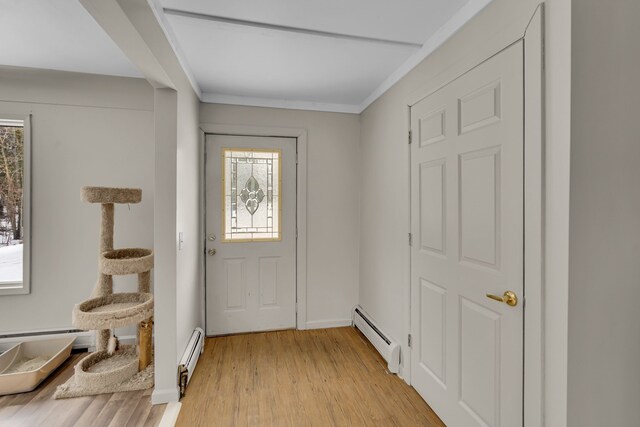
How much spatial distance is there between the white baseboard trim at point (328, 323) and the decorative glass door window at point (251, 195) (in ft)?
3.12

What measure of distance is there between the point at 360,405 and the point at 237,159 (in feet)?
7.55

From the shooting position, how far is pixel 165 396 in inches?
78.1

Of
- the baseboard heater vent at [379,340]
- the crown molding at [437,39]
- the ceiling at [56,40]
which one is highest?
the ceiling at [56,40]

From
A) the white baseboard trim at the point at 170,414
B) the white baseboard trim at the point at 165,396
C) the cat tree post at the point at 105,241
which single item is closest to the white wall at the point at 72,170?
the cat tree post at the point at 105,241

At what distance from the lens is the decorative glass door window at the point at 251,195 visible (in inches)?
117

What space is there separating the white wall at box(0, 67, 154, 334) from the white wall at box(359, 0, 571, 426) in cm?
201

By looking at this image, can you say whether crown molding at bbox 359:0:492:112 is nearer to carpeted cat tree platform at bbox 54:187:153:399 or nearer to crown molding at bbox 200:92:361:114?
crown molding at bbox 200:92:361:114

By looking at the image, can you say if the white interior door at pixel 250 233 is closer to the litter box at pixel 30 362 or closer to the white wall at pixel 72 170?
the white wall at pixel 72 170

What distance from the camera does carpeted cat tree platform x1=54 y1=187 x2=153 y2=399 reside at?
2.02 m

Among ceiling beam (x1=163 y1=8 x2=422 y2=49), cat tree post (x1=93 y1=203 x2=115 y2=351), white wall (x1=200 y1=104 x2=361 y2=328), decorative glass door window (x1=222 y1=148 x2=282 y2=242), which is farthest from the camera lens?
white wall (x1=200 y1=104 x2=361 y2=328)

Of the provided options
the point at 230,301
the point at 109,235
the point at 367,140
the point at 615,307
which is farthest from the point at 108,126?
the point at 615,307

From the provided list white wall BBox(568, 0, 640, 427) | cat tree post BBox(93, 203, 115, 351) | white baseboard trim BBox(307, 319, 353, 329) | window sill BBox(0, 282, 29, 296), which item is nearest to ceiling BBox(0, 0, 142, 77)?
cat tree post BBox(93, 203, 115, 351)

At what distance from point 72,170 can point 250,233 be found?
1.56 metres

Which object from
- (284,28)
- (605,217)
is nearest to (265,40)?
(284,28)
